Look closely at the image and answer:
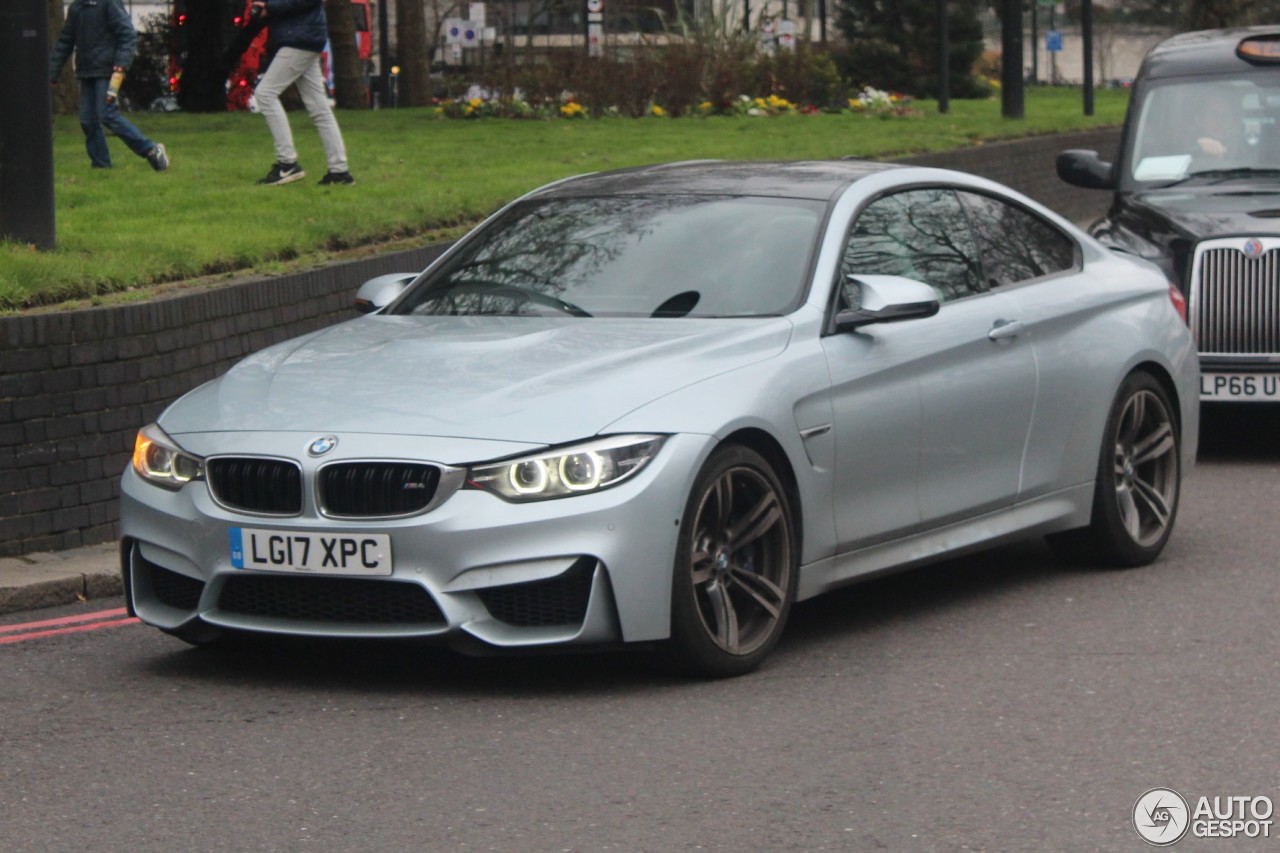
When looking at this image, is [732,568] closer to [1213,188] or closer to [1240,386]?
[1240,386]

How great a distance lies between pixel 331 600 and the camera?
6285 millimetres

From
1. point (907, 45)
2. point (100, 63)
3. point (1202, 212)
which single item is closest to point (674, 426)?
point (1202, 212)

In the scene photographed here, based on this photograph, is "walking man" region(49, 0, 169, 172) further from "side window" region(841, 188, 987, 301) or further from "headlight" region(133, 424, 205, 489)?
"headlight" region(133, 424, 205, 489)

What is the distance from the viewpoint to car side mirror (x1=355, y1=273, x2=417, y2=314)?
Result: 7.98m

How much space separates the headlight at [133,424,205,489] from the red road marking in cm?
101

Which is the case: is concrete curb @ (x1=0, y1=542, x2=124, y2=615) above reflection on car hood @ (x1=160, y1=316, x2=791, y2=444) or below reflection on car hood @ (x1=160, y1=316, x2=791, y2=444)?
below

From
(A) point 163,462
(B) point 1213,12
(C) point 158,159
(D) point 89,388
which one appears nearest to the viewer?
(A) point 163,462

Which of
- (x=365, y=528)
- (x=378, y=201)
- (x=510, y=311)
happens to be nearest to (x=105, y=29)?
(x=378, y=201)

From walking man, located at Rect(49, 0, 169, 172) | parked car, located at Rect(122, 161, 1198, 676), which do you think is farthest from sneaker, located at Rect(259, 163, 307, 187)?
parked car, located at Rect(122, 161, 1198, 676)

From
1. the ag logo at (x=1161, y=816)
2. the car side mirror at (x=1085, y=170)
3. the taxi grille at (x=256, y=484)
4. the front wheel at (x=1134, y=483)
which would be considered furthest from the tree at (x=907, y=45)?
the ag logo at (x=1161, y=816)

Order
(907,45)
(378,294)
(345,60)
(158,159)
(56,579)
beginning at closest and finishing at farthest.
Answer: (378,294) < (56,579) < (158,159) < (345,60) < (907,45)

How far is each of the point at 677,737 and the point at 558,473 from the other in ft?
2.61

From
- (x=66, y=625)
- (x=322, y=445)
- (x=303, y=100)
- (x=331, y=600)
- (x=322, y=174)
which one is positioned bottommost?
(x=66, y=625)

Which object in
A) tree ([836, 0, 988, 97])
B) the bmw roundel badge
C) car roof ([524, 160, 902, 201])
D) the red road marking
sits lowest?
the red road marking
